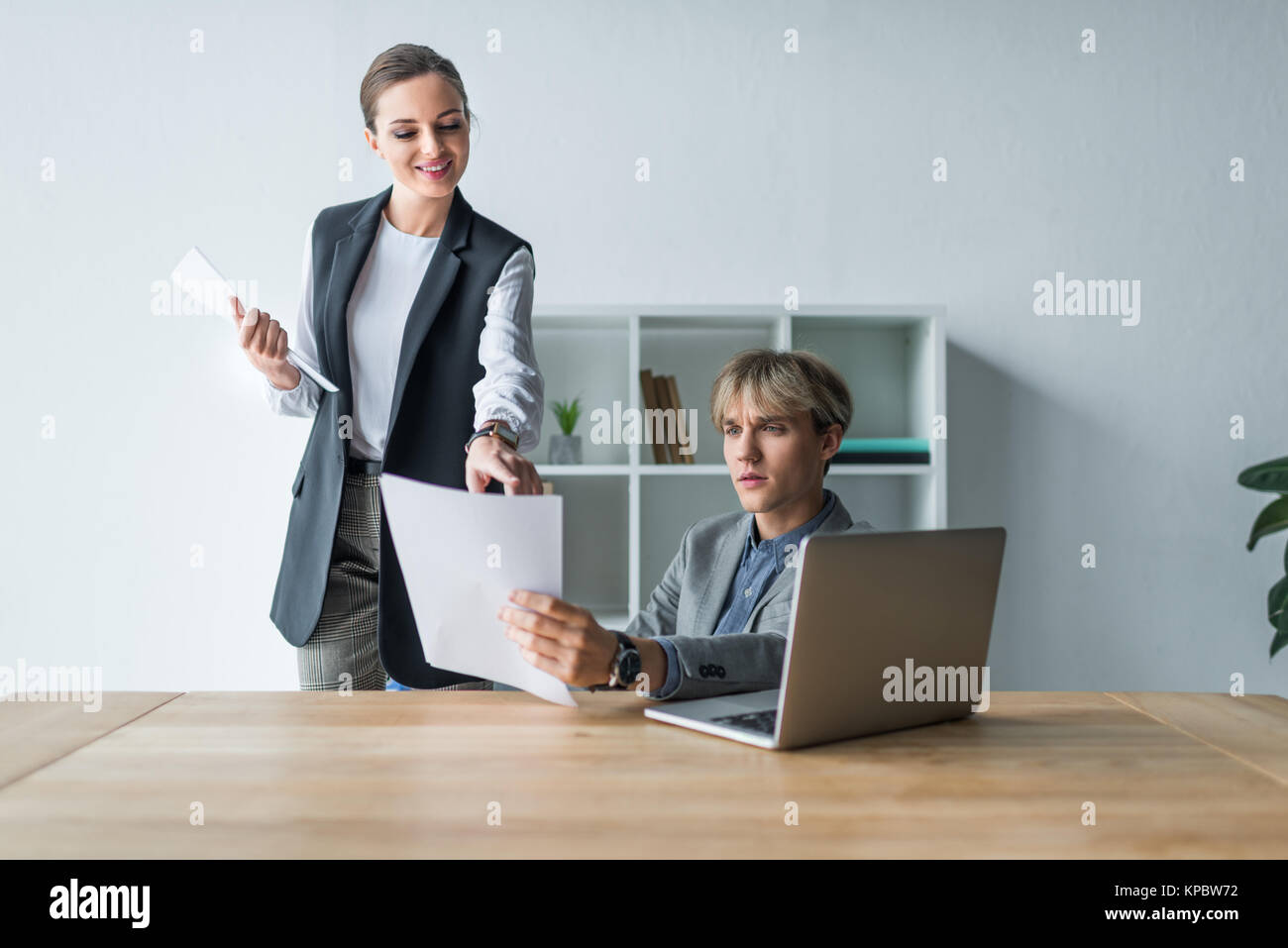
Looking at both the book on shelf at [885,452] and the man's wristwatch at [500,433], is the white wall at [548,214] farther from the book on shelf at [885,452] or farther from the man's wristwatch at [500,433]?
the man's wristwatch at [500,433]

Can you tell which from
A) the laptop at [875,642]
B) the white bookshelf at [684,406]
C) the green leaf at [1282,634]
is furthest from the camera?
the white bookshelf at [684,406]

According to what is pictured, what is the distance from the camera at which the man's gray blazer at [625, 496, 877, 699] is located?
1.25m

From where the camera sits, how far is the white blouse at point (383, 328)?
173 centimetres

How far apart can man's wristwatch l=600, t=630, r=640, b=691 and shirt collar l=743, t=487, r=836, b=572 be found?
1.48 feet

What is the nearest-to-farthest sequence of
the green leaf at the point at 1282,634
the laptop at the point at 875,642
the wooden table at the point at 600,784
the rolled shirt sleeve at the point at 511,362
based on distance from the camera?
the wooden table at the point at 600,784 < the laptop at the point at 875,642 < the rolled shirt sleeve at the point at 511,362 < the green leaf at the point at 1282,634

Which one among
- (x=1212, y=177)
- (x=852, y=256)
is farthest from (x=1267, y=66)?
(x=852, y=256)

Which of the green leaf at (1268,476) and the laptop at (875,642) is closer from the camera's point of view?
the laptop at (875,642)

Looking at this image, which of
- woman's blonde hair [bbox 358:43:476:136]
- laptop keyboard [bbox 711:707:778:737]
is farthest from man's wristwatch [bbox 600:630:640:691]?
woman's blonde hair [bbox 358:43:476:136]

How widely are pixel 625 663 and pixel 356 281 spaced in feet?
3.03

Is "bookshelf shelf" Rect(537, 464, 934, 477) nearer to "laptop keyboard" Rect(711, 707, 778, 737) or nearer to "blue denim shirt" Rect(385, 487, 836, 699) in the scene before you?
"blue denim shirt" Rect(385, 487, 836, 699)

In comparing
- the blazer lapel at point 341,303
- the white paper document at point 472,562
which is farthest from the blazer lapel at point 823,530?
the blazer lapel at point 341,303

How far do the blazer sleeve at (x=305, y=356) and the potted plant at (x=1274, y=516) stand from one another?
266cm
